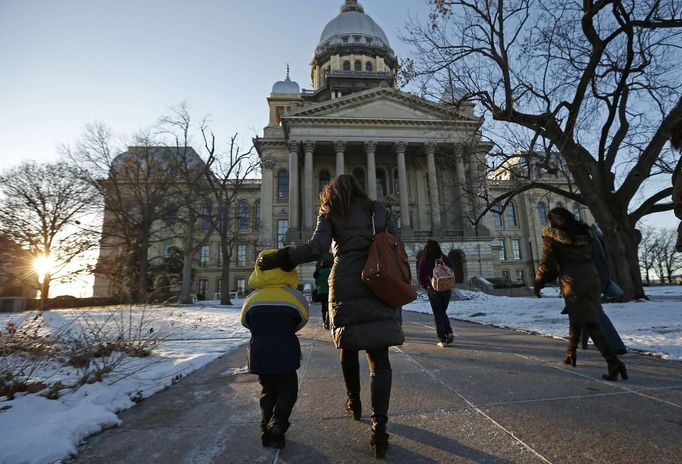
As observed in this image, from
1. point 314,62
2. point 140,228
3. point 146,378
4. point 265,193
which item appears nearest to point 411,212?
point 265,193

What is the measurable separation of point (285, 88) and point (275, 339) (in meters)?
58.0

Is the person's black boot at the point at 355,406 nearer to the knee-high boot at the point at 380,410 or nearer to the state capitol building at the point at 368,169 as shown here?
the knee-high boot at the point at 380,410

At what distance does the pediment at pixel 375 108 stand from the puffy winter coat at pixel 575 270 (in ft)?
109

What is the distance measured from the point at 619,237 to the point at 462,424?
43.6ft

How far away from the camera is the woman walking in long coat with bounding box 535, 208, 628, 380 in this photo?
395 cm

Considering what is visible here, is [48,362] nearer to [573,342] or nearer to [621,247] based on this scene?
[573,342]


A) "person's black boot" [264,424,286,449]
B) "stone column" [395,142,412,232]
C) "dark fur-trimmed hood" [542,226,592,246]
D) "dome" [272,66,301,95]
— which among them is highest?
"dome" [272,66,301,95]

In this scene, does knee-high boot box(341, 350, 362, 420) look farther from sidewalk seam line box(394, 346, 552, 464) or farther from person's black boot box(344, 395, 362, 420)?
sidewalk seam line box(394, 346, 552, 464)

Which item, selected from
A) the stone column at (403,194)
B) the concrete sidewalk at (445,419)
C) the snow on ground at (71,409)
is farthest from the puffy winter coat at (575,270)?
the stone column at (403,194)

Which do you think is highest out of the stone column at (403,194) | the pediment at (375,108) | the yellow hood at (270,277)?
the pediment at (375,108)

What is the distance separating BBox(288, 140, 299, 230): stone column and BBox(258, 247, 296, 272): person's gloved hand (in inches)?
1212

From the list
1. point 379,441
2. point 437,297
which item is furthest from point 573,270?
point 379,441

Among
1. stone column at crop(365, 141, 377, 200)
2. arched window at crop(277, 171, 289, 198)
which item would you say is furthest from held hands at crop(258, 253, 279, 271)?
arched window at crop(277, 171, 289, 198)

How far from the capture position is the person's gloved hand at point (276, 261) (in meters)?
2.51
